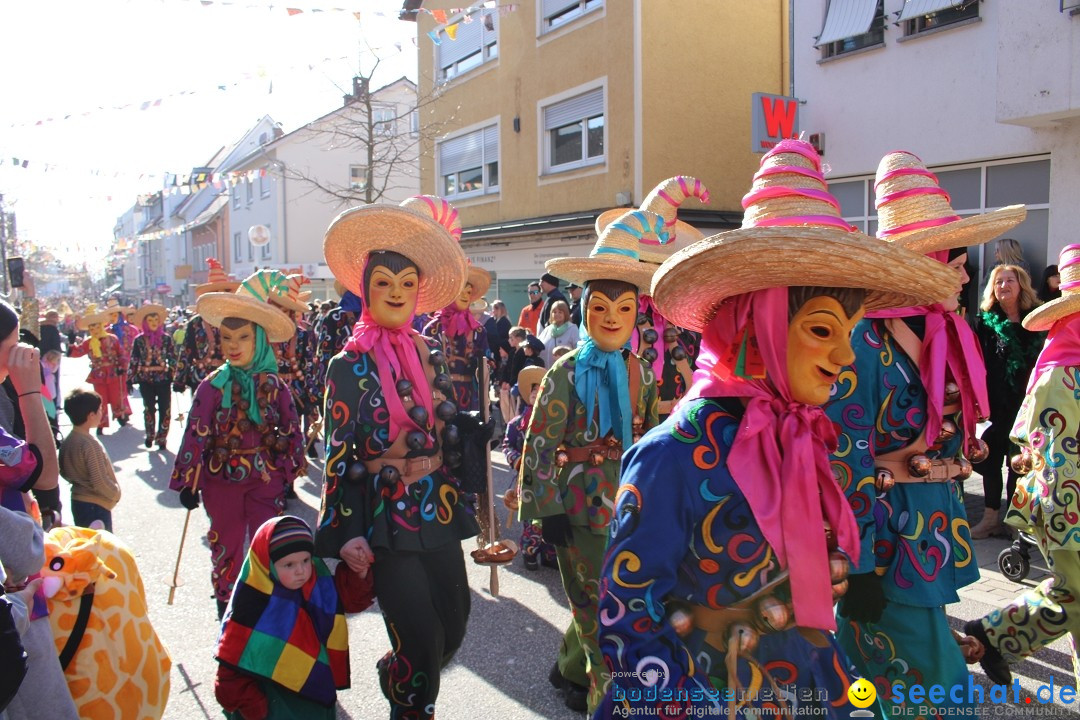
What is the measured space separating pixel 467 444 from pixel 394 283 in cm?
80

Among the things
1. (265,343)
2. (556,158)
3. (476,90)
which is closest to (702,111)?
(556,158)

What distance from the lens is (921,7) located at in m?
11.4

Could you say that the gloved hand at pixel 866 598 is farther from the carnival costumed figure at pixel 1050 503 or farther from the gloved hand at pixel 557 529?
the gloved hand at pixel 557 529

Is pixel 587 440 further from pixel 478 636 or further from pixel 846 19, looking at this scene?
pixel 846 19

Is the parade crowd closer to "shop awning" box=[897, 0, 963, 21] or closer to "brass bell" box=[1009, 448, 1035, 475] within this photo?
"brass bell" box=[1009, 448, 1035, 475]

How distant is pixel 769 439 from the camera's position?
1.98 meters

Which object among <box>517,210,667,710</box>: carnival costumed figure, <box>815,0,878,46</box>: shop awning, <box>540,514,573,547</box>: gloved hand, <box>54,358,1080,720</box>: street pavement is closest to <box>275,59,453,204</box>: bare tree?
<box>815,0,878,46</box>: shop awning

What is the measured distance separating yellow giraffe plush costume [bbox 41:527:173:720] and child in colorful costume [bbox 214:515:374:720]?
0.26 meters

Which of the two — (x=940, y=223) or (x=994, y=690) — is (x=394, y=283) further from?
(x=994, y=690)

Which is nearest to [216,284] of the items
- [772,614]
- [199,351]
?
[199,351]

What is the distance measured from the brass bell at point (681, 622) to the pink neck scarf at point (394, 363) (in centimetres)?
175

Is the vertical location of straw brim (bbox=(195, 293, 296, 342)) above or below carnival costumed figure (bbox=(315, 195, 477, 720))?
above

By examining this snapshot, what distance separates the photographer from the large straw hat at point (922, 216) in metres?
3.56

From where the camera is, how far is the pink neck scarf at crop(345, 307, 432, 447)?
3475 mm
